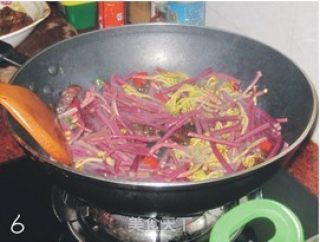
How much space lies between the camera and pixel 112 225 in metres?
0.88

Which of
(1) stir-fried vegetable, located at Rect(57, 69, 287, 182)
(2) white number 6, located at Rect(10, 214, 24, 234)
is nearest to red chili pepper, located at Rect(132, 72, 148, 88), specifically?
(1) stir-fried vegetable, located at Rect(57, 69, 287, 182)

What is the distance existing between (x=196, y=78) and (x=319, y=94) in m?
0.27

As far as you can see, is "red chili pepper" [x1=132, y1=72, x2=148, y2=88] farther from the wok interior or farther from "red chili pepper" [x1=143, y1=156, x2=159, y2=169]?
"red chili pepper" [x1=143, y1=156, x2=159, y2=169]

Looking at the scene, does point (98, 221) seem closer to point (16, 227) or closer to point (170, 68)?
point (16, 227)

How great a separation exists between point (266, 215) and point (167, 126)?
0.31 m

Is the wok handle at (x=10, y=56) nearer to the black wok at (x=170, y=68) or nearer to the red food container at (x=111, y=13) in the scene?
the black wok at (x=170, y=68)

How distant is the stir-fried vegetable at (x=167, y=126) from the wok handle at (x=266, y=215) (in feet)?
0.50

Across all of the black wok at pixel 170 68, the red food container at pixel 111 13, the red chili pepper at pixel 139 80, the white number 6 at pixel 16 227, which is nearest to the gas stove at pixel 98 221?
the white number 6 at pixel 16 227

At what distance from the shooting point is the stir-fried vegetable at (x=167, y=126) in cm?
85

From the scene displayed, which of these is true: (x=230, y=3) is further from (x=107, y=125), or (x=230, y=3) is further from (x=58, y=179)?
(x=58, y=179)

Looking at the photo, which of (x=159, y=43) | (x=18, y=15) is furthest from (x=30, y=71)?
(x=18, y=15)

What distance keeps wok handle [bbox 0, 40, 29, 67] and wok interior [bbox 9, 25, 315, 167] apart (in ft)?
0.06

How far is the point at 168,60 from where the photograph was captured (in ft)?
3.67

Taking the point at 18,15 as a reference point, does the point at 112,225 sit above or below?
below
